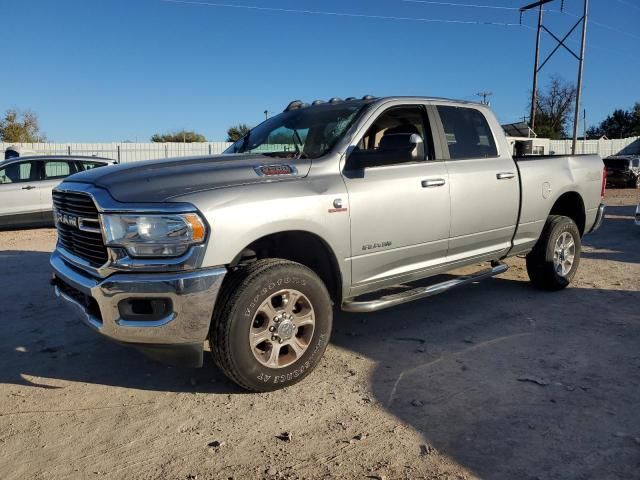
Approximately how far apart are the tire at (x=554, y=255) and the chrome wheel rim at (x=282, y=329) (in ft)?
10.7

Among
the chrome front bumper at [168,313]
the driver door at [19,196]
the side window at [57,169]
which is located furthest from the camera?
the side window at [57,169]

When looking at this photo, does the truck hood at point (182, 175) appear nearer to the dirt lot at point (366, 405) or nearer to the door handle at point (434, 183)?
the door handle at point (434, 183)

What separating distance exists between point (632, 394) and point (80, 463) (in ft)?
10.9

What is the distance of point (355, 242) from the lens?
3.82 m

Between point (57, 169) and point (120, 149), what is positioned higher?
point (120, 149)

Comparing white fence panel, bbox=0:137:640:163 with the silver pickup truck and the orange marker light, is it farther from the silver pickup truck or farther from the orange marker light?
the orange marker light

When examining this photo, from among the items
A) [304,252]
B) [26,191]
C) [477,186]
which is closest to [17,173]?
[26,191]

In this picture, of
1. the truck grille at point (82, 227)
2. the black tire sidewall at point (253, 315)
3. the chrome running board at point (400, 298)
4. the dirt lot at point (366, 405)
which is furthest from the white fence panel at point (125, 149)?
the black tire sidewall at point (253, 315)

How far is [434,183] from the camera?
4.35m

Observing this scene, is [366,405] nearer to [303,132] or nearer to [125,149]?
[303,132]

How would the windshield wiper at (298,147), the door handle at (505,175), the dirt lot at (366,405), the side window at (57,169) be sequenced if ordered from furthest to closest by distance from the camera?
the side window at (57,169) → the door handle at (505,175) → the windshield wiper at (298,147) → the dirt lot at (366,405)

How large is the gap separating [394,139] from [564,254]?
9.71 feet

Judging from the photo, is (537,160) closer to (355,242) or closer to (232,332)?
(355,242)

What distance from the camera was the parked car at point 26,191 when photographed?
33.6 ft
